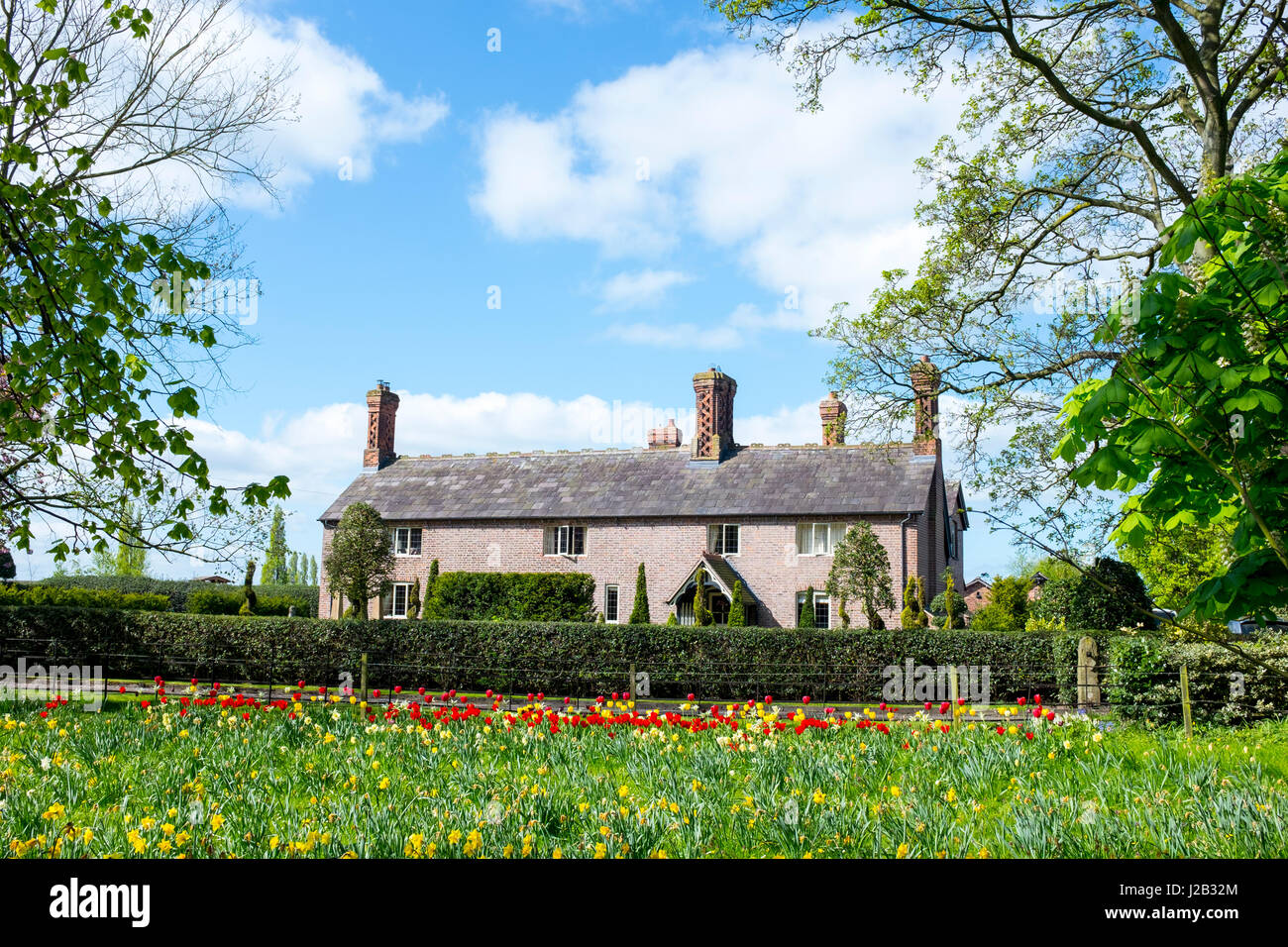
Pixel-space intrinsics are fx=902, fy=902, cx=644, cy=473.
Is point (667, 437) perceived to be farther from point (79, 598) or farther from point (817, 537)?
point (79, 598)

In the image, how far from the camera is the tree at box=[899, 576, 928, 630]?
93.7 feet

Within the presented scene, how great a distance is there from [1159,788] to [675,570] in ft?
91.7

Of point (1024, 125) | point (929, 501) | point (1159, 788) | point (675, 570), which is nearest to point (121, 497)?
point (1159, 788)

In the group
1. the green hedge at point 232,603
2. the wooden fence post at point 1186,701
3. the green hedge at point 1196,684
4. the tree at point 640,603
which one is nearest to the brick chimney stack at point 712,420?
the tree at point 640,603

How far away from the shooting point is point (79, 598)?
31.7 metres

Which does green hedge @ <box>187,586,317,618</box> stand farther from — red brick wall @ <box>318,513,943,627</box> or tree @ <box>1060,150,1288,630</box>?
tree @ <box>1060,150,1288,630</box>

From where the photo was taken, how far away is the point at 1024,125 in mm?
16969

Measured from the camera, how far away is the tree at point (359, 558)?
31.4 metres

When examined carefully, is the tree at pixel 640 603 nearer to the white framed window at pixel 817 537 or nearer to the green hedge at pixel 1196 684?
the white framed window at pixel 817 537

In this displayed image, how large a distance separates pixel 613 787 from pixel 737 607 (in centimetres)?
2416

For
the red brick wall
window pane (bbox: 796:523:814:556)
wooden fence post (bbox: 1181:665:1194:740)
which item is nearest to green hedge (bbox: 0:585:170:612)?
the red brick wall

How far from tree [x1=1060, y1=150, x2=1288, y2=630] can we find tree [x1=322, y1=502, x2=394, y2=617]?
99.2ft

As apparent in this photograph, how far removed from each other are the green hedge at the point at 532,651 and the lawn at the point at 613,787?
10.1 metres
